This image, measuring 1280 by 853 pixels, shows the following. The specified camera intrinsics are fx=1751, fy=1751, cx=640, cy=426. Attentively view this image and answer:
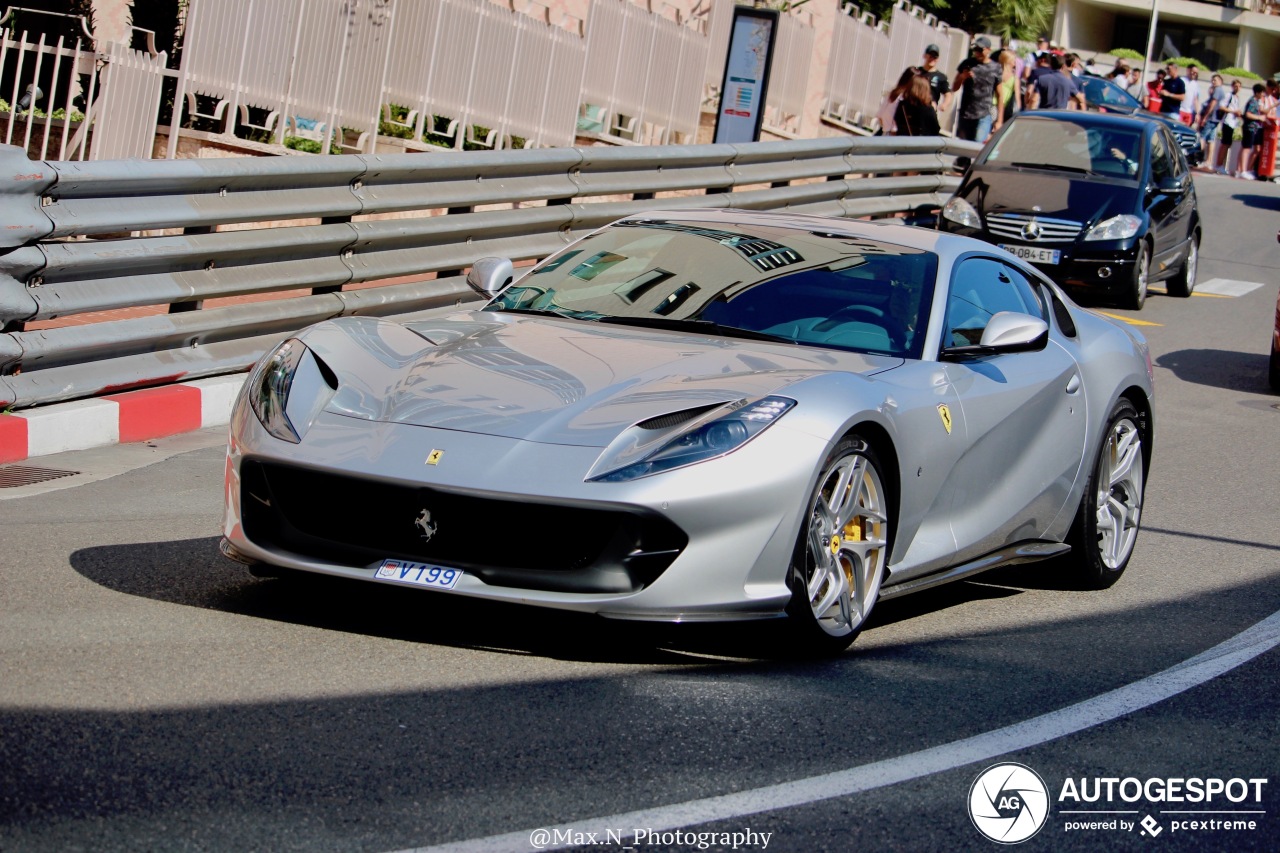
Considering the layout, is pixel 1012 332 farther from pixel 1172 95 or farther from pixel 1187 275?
pixel 1172 95

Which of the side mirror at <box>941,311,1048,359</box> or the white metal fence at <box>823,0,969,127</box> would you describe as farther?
the white metal fence at <box>823,0,969,127</box>

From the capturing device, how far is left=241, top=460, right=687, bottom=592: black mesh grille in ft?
15.6

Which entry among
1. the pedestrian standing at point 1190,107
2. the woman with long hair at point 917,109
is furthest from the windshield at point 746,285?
the pedestrian standing at point 1190,107

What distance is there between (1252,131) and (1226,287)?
18.2 meters

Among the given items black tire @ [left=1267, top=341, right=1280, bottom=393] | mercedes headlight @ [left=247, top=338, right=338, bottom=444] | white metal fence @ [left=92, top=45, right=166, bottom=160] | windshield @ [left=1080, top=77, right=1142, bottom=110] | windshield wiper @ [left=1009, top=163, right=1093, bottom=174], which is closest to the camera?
mercedes headlight @ [left=247, top=338, right=338, bottom=444]

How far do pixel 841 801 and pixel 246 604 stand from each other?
86.9 inches

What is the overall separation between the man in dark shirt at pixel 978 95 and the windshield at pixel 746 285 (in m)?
16.4

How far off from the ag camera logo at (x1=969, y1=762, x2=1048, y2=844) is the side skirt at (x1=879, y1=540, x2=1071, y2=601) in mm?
1304

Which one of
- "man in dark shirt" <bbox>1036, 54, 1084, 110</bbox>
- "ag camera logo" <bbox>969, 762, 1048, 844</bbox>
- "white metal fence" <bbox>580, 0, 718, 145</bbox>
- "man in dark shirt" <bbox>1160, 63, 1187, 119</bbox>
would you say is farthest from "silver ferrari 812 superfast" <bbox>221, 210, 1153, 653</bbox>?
"man in dark shirt" <bbox>1160, 63, 1187, 119</bbox>

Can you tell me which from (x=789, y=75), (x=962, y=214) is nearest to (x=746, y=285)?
(x=962, y=214)

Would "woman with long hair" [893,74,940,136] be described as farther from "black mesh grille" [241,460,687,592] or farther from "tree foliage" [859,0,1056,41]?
"tree foliage" [859,0,1056,41]

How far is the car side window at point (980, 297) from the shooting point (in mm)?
6250

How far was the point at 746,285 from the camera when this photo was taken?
6.20 m

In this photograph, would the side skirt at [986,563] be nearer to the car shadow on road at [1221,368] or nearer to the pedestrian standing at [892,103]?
the car shadow on road at [1221,368]
